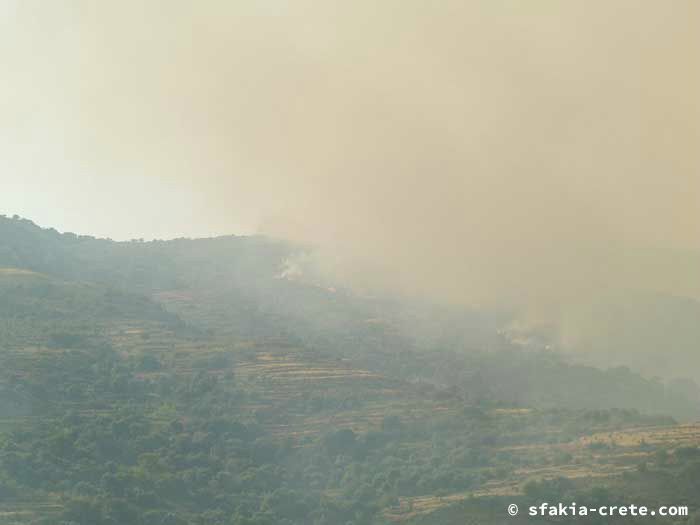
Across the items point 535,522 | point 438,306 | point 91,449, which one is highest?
point 438,306

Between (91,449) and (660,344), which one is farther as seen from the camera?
(660,344)

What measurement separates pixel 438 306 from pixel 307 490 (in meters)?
94.7

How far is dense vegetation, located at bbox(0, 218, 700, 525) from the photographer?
70375 mm

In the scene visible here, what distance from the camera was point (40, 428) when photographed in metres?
78.1

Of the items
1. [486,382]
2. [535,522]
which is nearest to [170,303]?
[486,382]

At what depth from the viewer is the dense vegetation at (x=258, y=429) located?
70375 mm

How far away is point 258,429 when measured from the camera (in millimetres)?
86188

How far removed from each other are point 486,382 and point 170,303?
112ft

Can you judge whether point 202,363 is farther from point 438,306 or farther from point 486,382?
point 438,306

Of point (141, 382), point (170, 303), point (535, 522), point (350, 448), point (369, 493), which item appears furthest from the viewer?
point (170, 303)

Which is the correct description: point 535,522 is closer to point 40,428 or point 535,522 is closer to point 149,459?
point 149,459

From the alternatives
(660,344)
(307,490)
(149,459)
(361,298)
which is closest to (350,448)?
(307,490)

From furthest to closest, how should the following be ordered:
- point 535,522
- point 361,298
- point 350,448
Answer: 1. point 361,298
2. point 350,448
3. point 535,522

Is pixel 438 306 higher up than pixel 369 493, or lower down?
higher up
